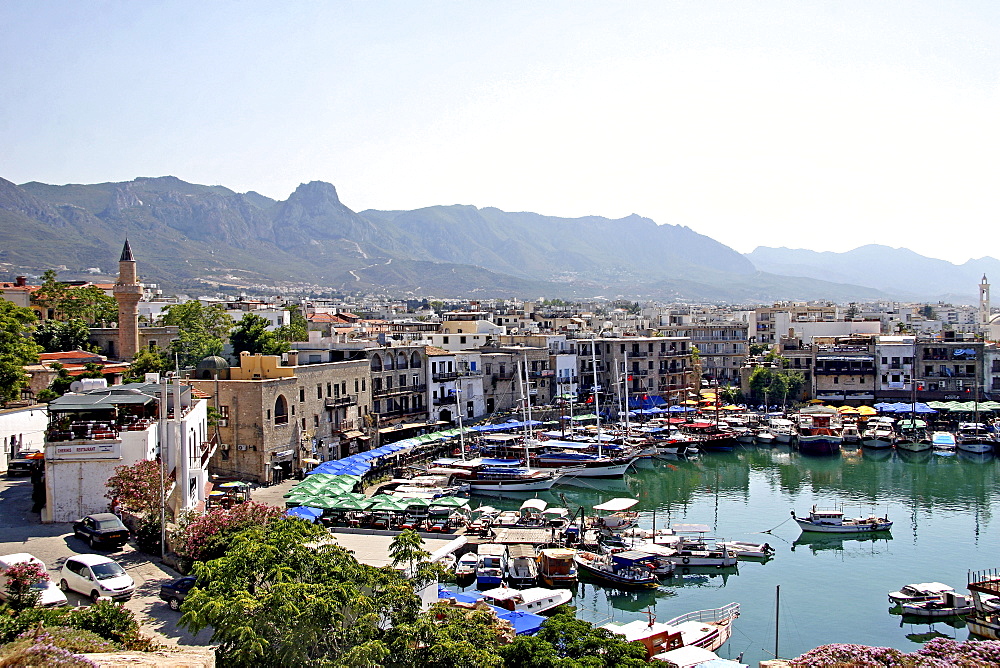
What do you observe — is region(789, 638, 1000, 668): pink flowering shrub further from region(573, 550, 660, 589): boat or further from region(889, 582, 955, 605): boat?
region(573, 550, 660, 589): boat

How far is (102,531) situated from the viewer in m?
22.9

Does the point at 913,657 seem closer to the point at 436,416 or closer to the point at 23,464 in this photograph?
the point at 23,464

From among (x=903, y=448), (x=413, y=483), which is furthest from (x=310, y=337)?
(x=903, y=448)

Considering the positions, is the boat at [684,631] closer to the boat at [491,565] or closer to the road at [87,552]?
the boat at [491,565]

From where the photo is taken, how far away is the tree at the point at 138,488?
2411 cm

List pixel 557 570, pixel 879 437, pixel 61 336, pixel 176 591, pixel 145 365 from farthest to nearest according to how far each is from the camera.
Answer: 1. pixel 879 437
2. pixel 61 336
3. pixel 145 365
4. pixel 557 570
5. pixel 176 591

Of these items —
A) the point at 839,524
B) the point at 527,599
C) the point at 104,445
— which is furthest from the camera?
the point at 839,524

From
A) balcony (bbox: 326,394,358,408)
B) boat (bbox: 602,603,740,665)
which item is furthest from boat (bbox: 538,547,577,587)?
balcony (bbox: 326,394,358,408)

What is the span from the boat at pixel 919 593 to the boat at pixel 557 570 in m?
10.3

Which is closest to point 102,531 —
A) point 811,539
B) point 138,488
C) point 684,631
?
point 138,488

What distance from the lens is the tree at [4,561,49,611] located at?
1706 centimetres

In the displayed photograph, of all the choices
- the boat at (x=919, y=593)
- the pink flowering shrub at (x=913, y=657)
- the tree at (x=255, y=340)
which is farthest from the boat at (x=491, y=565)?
the tree at (x=255, y=340)

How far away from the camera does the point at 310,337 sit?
64.1m

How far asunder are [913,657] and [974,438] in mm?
48964
